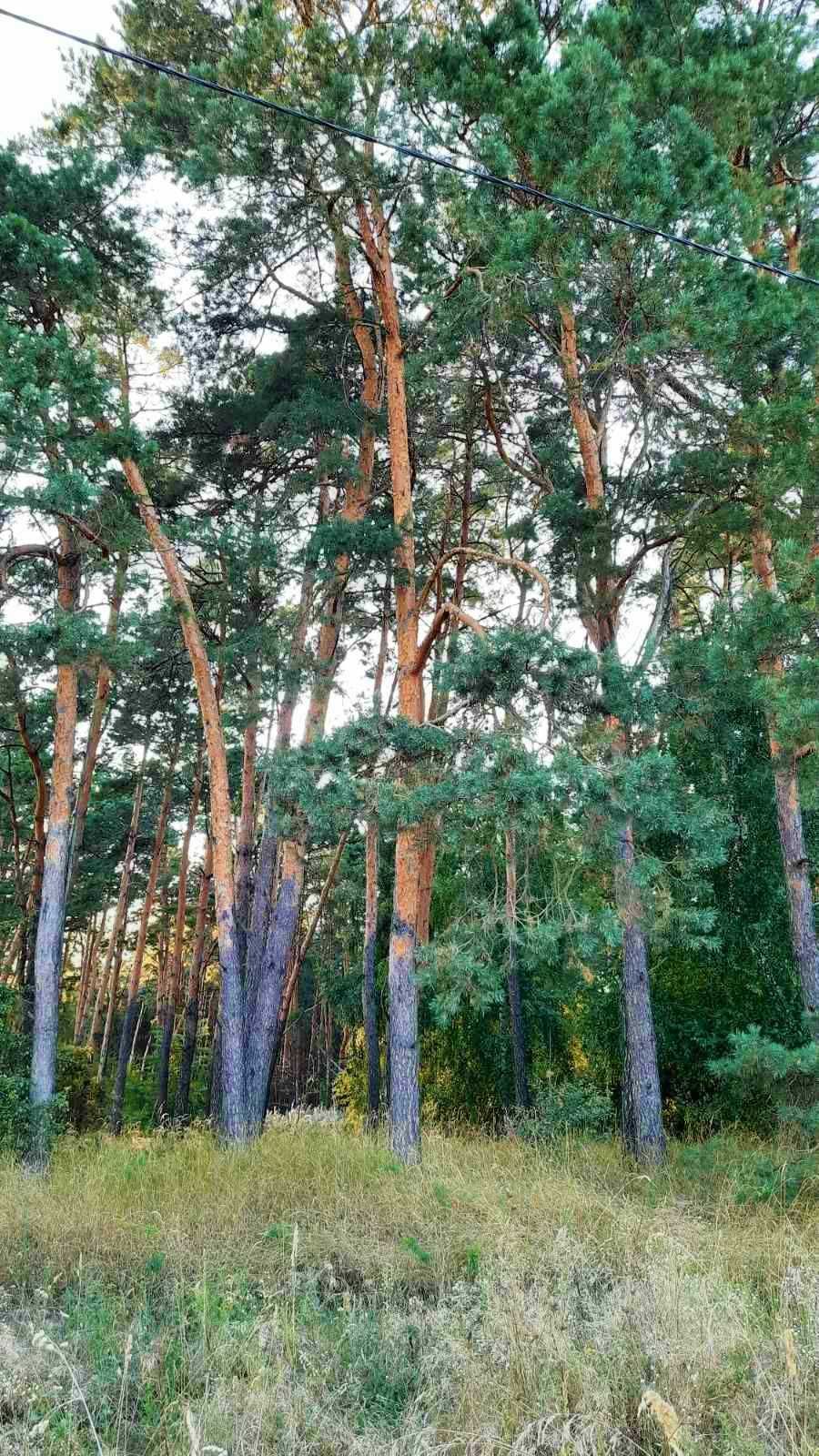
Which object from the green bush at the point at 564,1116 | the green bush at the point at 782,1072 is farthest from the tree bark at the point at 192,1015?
the green bush at the point at 782,1072

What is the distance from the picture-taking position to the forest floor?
2.65 m

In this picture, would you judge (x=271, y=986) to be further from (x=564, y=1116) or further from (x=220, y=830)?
(x=564, y=1116)

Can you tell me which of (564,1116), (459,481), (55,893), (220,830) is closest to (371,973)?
(564,1116)

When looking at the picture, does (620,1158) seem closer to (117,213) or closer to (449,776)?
(449,776)

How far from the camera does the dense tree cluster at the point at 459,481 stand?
6.29 m

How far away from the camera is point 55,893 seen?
8961 millimetres

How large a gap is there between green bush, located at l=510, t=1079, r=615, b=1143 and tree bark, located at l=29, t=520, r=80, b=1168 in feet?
16.8

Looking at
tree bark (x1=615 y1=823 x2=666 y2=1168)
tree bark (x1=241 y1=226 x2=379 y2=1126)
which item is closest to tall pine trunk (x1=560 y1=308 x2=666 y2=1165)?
tree bark (x1=615 y1=823 x2=666 y2=1168)

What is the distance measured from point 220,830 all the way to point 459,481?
634cm

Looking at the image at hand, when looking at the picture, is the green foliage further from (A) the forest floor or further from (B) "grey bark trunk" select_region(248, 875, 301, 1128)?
(B) "grey bark trunk" select_region(248, 875, 301, 1128)

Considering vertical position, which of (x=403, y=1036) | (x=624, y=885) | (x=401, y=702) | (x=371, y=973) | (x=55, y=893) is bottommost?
(x=403, y=1036)

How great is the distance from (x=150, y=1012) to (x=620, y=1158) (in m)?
27.6

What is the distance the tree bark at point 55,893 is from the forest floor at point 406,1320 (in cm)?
249

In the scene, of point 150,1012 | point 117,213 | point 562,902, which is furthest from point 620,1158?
point 150,1012
